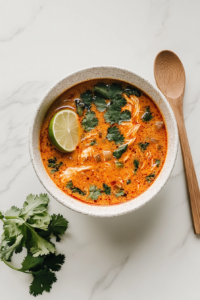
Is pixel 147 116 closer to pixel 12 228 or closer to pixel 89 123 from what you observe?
pixel 89 123

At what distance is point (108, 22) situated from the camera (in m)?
2.73

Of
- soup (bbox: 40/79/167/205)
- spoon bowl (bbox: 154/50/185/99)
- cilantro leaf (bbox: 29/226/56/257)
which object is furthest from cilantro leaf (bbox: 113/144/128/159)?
cilantro leaf (bbox: 29/226/56/257)

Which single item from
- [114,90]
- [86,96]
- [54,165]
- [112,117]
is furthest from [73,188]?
[114,90]

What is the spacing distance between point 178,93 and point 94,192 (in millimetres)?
1126

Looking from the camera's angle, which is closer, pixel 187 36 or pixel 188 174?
pixel 188 174

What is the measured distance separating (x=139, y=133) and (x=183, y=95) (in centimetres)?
60

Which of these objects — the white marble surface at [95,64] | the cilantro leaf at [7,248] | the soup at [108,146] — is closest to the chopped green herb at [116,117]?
the soup at [108,146]

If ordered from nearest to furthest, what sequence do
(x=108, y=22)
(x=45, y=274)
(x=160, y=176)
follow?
(x=160, y=176)
(x=45, y=274)
(x=108, y=22)

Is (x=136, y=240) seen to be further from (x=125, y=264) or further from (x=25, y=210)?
(x=25, y=210)

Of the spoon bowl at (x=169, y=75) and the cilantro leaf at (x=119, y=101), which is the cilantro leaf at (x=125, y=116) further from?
the spoon bowl at (x=169, y=75)

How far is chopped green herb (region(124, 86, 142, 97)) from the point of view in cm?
243

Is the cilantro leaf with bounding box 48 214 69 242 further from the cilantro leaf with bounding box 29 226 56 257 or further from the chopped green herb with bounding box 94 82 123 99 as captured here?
the chopped green herb with bounding box 94 82 123 99

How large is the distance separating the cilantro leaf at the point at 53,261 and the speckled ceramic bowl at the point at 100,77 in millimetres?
590

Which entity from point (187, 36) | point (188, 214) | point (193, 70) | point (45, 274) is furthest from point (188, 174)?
point (45, 274)
